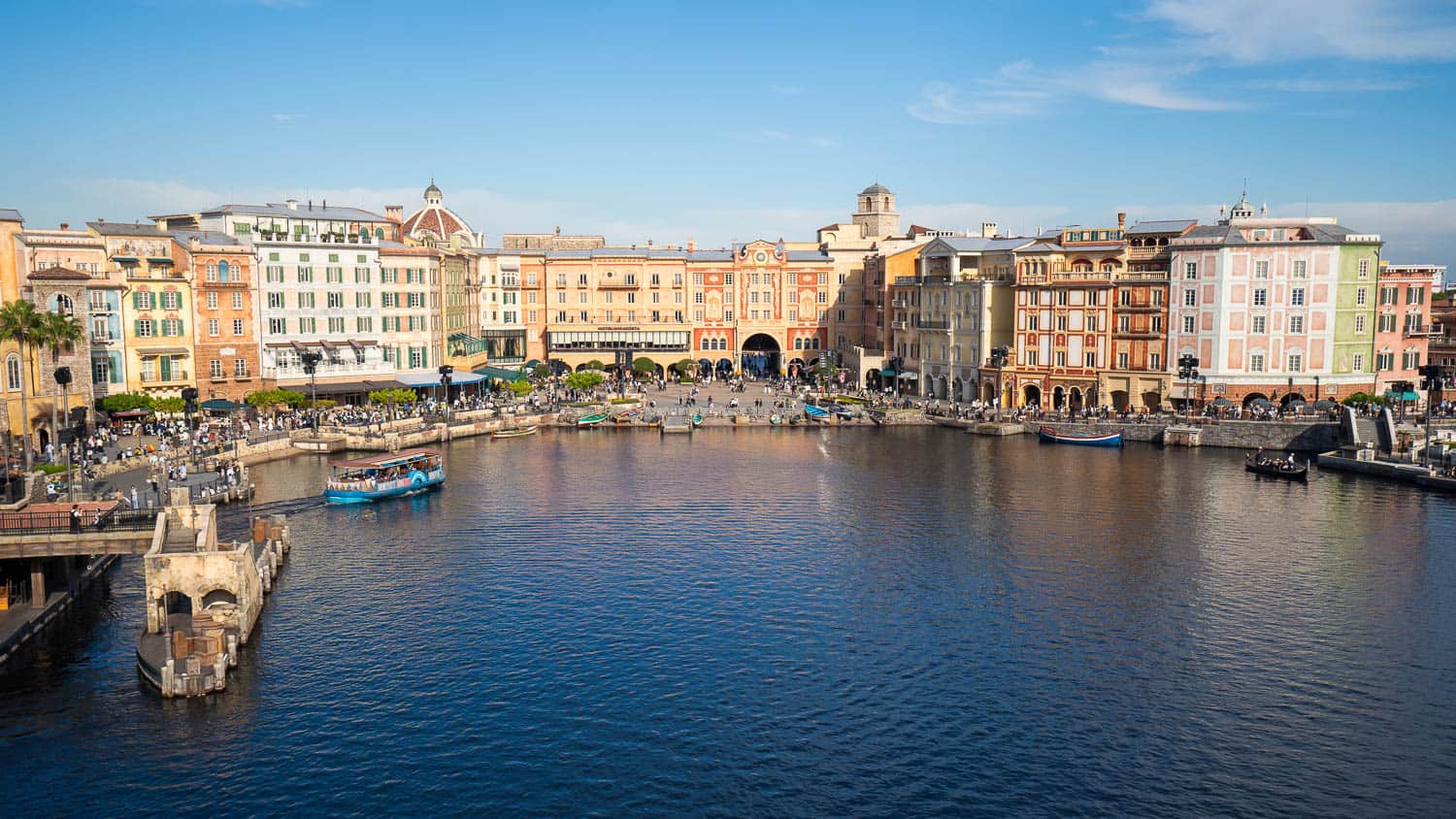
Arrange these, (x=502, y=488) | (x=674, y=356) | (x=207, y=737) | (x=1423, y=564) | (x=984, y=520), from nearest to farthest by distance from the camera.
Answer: (x=207, y=737)
(x=1423, y=564)
(x=984, y=520)
(x=502, y=488)
(x=674, y=356)

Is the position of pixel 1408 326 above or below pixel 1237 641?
above

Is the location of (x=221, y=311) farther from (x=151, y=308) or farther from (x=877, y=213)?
(x=877, y=213)

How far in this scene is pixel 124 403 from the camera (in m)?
87.0

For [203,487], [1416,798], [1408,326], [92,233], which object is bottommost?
[1416,798]

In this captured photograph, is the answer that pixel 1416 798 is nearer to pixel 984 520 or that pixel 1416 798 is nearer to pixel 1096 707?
pixel 1096 707

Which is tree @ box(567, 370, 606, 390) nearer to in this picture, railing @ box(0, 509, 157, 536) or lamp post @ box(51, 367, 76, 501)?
lamp post @ box(51, 367, 76, 501)

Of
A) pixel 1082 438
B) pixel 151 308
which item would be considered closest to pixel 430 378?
pixel 151 308

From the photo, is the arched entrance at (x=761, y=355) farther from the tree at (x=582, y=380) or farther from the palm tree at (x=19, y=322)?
the palm tree at (x=19, y=322)

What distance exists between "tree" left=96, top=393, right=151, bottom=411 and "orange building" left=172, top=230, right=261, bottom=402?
29.5 ft

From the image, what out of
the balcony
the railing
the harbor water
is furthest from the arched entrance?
the railing

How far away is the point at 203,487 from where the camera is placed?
6825cm

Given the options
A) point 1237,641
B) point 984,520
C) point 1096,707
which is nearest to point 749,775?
point 1096,707

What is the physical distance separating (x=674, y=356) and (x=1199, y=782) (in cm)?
11321

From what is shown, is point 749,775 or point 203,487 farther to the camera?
point 203,487
